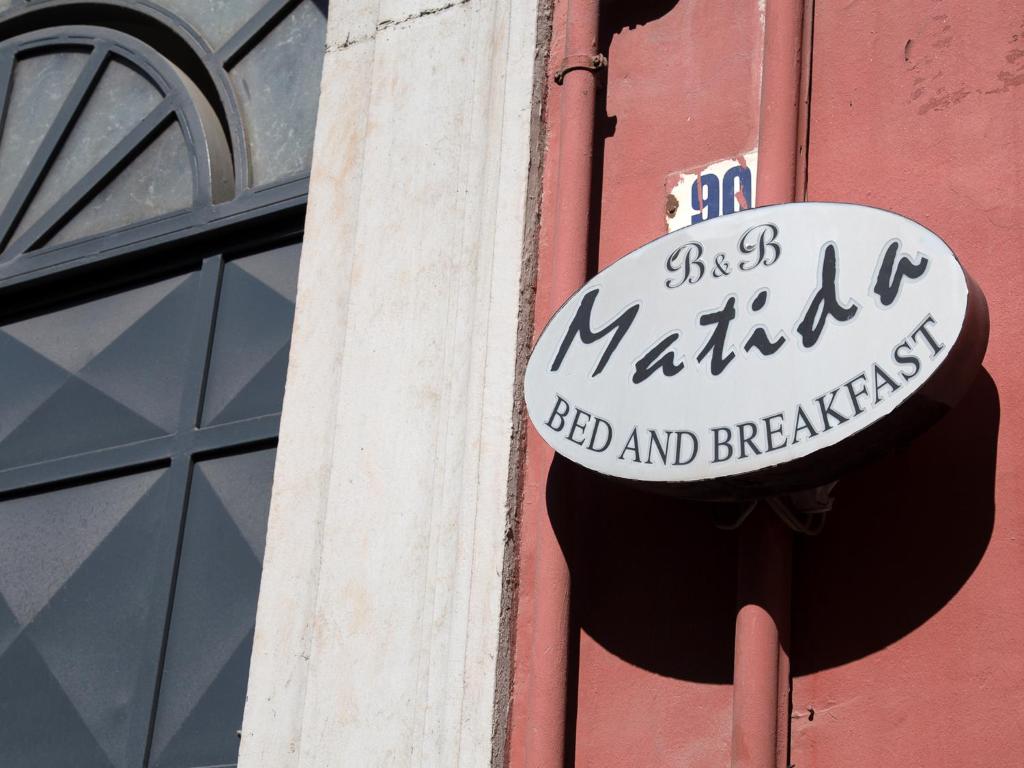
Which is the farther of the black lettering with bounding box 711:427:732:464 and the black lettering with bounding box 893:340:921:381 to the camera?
the black lettering with bounding box 711:427:732:464

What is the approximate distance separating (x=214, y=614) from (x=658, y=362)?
5.35ft

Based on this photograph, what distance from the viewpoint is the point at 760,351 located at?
333cm

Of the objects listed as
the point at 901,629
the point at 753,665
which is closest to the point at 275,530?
the point at 753,665

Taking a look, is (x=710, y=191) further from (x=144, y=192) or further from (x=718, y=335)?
(x=144, y=192)

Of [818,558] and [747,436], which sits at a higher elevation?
[747,436]

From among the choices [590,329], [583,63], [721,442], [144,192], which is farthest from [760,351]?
[144,192]

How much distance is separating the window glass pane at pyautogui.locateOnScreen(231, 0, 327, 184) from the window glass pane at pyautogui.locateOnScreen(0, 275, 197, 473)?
→ 50 cm

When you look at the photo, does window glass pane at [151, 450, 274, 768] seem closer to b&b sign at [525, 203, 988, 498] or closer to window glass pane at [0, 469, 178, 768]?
window glass pane at [0, 469, 178, 768]

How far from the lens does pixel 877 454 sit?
10.4 feet

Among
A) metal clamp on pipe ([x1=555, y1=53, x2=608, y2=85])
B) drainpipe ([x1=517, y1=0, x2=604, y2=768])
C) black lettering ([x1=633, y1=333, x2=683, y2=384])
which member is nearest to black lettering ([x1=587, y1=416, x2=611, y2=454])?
black lettering ([x1=633, y1=333, x2=683, y2=384])

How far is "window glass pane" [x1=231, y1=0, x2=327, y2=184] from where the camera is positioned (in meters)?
5.16

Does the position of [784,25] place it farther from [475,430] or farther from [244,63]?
[244,63]

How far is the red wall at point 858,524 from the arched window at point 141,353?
1121mm

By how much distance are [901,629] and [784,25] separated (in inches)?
62.6
